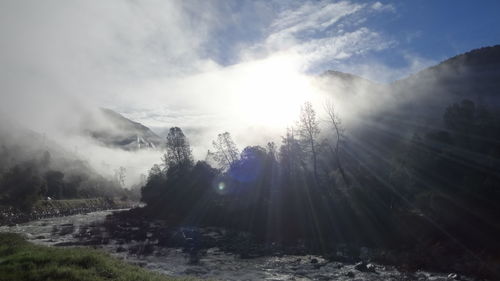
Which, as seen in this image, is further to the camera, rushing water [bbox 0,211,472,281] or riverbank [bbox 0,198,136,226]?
riverbank [bbox 0,198,136,226]

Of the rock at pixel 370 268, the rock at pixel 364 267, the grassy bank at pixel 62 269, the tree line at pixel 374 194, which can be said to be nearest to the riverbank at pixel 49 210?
the tree line at pixel 374 194

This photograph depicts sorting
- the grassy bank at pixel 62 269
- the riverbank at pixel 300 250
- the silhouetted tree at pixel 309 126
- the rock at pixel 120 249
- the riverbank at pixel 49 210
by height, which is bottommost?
the riverbank at pixel 300 250

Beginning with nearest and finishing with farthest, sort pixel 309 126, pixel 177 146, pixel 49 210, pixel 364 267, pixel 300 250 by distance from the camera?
1. pixel 364 267
2. pixel 300 250
3. pixel 309 126
4. pixel 177 146
5. pixel 49 210

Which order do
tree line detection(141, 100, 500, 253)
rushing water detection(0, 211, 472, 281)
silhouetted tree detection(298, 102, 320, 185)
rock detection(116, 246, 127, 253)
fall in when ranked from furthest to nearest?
silhouetted tree detection(298, 102, 320, 185) → rock detection(116, 246, 127, 253) → tree line detection(141, 100, 500, 253) → rushing water detection(0, 211, 472, 281)

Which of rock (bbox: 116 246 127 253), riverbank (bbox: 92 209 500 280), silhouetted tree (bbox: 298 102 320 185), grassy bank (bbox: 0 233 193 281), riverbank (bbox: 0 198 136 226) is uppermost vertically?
silhouetted tree (bbox: 298 102 320 185)

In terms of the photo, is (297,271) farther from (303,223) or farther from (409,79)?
(409,79)

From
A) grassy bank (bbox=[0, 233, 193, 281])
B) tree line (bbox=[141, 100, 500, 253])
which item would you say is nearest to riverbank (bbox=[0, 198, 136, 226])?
tree line (bbox=[141, 100, 500, 253])

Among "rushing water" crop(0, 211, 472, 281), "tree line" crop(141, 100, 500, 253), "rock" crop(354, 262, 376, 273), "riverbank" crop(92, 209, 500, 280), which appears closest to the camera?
"rushing water" crop(0, 211, 472, 281)

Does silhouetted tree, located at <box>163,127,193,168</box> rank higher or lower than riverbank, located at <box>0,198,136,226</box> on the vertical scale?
higher

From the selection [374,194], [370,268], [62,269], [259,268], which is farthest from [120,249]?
[374,194]

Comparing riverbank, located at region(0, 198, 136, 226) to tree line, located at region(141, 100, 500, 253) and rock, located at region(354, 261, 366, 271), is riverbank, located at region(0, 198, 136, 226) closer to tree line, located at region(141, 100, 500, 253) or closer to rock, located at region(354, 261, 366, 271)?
tree line, located at region(141, 100, 500, 253)

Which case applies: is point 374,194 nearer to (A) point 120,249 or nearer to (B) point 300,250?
(B) point 300,250

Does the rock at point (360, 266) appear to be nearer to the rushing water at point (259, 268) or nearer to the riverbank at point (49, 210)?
the rushing water at point (259, 268)

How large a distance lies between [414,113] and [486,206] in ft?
339
